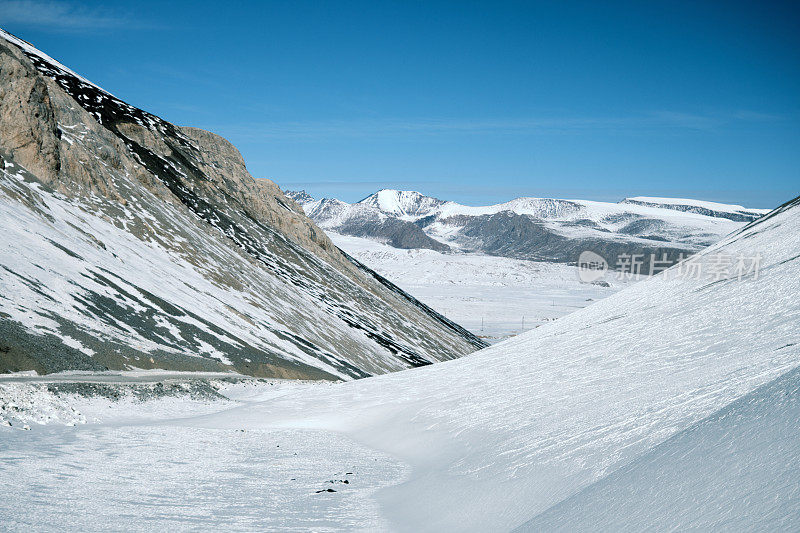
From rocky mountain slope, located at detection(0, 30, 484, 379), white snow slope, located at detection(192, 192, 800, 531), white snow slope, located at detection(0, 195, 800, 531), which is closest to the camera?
white snow slope, located at detection(0, 195, 800, 531)

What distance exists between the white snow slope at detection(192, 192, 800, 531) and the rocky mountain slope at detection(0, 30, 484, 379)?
19.4 metres

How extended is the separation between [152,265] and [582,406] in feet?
165

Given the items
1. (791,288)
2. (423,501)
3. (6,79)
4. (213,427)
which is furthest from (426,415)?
(6,79)

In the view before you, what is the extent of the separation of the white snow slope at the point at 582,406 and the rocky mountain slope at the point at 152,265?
763 inches

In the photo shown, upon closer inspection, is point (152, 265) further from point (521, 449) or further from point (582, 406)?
point (521, 449)

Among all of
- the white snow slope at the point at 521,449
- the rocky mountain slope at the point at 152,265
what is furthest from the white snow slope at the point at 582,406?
the rocky mountain slope at the point at 152,265

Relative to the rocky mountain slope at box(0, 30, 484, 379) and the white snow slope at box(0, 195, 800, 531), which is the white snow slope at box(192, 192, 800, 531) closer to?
the white snow slope at box(0, 195, 800, 531)

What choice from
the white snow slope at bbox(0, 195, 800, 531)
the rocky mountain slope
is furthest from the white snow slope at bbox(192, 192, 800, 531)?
the rocky mountain slope

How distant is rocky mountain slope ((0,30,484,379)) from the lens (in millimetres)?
35844

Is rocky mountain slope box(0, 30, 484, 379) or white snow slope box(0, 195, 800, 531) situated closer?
white snow slope box(0, 195, 800, 531)

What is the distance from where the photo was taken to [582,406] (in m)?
12.5

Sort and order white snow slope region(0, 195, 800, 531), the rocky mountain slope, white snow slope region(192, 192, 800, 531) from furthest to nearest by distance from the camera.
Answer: the rocky mountain slope → white snow slope region(192, 192, 800, 531) → white snow slope region(0, 195, 800, 531)

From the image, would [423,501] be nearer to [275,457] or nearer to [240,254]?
[275,457]

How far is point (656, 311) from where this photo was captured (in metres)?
19.3
